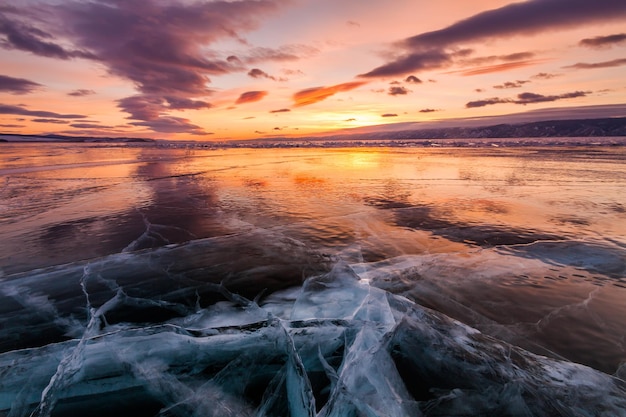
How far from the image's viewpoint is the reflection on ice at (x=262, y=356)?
8.91 feet

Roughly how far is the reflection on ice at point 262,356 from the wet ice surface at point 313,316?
2cm

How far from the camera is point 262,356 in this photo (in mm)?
3277

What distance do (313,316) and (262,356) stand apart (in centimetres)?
90

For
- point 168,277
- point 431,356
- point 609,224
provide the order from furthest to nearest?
1. point 609,224
2. point 168,277
3. point 431,356

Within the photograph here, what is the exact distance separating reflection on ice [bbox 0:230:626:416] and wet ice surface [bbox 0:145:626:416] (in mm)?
19

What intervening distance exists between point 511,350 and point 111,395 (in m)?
4.17

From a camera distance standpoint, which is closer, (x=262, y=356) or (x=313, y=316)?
(x=262, y=356)

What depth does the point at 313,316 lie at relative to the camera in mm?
3951

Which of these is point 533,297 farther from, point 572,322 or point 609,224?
point 609,224

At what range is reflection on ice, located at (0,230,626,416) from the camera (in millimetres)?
2715

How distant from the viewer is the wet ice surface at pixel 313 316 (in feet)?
9.19

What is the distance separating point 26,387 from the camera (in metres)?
2.84

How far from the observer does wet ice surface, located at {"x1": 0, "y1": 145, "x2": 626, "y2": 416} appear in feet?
9.19

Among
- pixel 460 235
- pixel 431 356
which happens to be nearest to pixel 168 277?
pixel 431 356
